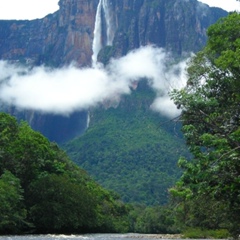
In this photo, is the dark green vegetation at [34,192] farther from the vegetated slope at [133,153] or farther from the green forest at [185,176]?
the vegetated slope at [133,153]

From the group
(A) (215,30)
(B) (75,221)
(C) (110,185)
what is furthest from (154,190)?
(A) (215,30)

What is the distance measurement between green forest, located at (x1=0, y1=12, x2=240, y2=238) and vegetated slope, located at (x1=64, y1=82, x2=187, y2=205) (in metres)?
27.0

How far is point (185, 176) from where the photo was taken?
15.9 m

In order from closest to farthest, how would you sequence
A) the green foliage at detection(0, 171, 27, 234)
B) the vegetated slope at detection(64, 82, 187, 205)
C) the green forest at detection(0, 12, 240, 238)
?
the green forest at detection(0, 12, 240, 238)
the green foliage at detection(0, 171, 27, 234)
the vegetated slope at detection(64, 82, 187, 205)

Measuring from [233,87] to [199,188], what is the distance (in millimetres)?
6102

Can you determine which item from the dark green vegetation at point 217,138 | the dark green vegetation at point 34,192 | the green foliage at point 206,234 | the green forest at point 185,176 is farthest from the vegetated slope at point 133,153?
the dark green vegetation at point 217,138

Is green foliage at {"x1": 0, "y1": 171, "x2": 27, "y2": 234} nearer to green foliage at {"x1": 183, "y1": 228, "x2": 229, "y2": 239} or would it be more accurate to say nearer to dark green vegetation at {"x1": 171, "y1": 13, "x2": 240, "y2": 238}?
green foliage at {"x1": 183, "y1": 228, "x2": 229, "y2": 239}

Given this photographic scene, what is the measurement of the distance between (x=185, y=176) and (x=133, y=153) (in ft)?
438

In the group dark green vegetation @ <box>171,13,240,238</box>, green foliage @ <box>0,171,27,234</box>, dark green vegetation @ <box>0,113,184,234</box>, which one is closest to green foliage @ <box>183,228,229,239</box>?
dark green vegetation @ <box>0,113,184,234</box>

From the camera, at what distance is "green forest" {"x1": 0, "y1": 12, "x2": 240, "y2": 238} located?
15031 millimetres

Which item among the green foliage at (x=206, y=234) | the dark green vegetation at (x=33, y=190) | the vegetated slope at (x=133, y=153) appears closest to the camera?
the green foliage at (x=206, y=234)

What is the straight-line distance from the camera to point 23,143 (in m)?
50.9

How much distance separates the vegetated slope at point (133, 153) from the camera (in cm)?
13600

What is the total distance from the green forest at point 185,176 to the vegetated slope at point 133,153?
27006mm
